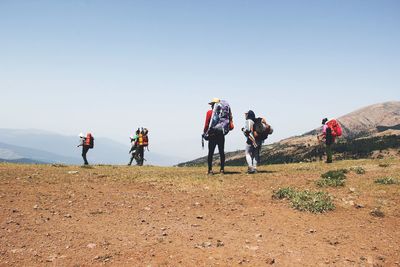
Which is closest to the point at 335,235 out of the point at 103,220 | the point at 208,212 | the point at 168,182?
the point at 208,212

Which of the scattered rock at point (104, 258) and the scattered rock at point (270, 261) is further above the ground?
the scattered rock at point (104, 258)

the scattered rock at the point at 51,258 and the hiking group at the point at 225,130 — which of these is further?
the hiking group at the point at 225,130

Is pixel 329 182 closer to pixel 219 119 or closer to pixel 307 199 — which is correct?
pixel 307 199

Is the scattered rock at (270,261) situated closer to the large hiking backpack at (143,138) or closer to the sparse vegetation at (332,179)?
the sparse vegetation at (332,179)

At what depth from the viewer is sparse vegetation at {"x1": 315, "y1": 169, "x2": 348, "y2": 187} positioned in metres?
14.3

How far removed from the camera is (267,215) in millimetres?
11266

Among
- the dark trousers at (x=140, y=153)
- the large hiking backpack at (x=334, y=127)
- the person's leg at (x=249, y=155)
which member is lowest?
the person's leg at (x=249, y=155)

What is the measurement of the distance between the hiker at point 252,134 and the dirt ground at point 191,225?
320 centimetres

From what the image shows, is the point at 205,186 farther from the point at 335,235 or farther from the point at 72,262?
the point at 72,262

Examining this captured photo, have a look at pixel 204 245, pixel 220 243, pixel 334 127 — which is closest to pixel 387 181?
pixel 220 243

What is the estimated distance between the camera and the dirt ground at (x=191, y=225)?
8.35 m

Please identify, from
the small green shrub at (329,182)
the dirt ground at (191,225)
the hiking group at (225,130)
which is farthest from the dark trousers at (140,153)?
the small green shrub at (329,182)

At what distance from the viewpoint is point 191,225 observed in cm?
1042

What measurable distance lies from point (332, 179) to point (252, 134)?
16.8 ft
